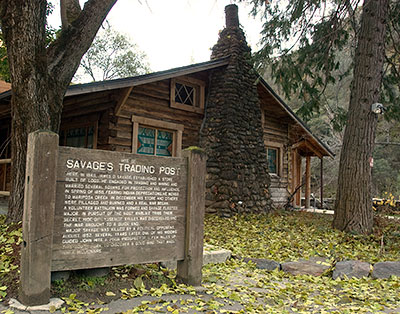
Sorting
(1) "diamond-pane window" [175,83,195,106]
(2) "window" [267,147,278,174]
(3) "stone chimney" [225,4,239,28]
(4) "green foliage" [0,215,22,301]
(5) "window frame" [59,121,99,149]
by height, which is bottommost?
(4) "green foliage" [0,215,22,301]

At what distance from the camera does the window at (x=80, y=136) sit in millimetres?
10055

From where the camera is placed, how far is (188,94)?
1147cm

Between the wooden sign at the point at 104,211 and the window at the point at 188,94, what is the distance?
6.97 metres

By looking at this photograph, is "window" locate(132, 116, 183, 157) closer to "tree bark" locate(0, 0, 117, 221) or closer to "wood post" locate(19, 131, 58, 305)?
"tree bark" locate(0, 0, 117, 221)

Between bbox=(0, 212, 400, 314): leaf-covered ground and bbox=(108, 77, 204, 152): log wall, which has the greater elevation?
bbox=(108, 77, 204, 152): log wall

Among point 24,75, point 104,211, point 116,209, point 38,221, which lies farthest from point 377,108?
point 38,221

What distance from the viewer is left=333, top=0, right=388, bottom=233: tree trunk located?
8.71 meters

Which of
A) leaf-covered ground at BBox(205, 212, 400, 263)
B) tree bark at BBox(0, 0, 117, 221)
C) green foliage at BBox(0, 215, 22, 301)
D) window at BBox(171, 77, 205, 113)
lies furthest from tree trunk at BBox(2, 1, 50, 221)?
window at BBox(171, 77, 205, 113)

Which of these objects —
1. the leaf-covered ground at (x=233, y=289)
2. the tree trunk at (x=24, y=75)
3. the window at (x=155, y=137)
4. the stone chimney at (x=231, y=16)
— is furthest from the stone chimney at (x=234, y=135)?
the tree trunk at (x=24, y=75)

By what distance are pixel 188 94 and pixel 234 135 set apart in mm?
1927

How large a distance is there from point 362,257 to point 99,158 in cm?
510

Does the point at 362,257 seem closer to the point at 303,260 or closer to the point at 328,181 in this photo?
the point at 303,260

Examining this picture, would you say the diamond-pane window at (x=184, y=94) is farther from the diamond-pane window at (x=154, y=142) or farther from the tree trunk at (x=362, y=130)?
the tree trunk at (x=362, y=130)

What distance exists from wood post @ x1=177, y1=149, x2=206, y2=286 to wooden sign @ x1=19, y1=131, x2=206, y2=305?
1 cm
